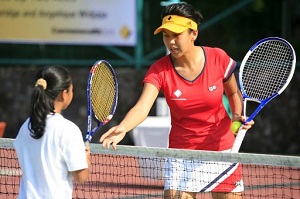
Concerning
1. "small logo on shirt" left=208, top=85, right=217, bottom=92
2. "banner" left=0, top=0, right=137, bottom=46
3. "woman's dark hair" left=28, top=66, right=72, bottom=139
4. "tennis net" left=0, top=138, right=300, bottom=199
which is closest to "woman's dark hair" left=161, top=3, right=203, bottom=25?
"small logo on shirt" left=208, top=85, right=217, bottom=92

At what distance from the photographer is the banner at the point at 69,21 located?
11797mm

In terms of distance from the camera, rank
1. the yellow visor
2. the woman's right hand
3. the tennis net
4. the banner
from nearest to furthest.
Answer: the woman's right hand, the tennis net, the yellow visor, the banner

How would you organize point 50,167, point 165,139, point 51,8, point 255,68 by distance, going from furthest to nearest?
point 51,8
point 165,139
point 255,68
point 50,167

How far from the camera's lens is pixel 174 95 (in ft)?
16.5

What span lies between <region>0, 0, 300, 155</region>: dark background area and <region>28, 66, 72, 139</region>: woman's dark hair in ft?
24.8

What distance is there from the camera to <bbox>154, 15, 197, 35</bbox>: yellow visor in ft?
16.3

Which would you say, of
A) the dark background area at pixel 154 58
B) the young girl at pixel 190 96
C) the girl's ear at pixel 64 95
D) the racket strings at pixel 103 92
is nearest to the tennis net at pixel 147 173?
the young girl at pixel 190 96

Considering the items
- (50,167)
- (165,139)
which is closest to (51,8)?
(165,139)

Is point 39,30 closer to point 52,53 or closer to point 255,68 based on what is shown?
point 52,53

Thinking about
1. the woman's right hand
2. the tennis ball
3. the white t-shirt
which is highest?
the tennis ball

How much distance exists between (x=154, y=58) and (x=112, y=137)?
299 inches

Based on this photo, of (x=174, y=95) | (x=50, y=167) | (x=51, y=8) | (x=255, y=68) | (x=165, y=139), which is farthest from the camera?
(x=51, y=8)

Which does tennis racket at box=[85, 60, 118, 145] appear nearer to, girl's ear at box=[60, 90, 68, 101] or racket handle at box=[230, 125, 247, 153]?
girl's ear at box=[60, 90, 68, 101]

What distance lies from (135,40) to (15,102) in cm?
176
